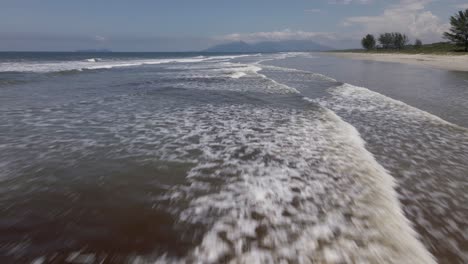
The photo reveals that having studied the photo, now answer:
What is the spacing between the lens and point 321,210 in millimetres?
4078

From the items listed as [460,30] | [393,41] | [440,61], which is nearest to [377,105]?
[440,61]

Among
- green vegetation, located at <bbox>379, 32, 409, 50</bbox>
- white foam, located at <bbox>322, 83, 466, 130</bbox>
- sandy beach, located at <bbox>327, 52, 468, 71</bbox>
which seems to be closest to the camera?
white foam, located at <bbox>322, 83, 466, 130</bbox>

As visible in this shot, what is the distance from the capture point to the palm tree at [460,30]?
6600cm

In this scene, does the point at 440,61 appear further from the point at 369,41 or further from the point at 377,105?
the point at 369,41

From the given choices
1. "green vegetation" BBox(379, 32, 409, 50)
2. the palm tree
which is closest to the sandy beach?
the palm tree

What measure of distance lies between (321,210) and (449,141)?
5.07 meters

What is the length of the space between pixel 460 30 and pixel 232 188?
Answer: 8446cm

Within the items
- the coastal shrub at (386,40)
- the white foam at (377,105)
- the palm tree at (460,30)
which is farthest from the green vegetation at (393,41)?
the white foam at (377,105)

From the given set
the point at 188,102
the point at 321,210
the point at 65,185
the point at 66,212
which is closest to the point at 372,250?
the point at 321,210

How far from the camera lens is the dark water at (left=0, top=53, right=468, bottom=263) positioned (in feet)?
10.8

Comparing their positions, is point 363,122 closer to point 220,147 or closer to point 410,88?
point 220,147

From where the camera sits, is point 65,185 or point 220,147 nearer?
point 65,185

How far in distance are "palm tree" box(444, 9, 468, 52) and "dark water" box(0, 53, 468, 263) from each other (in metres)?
75.0

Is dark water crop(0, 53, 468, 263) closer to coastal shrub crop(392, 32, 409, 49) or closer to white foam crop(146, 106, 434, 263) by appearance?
white foam crop(146, 106, 434, 263)
